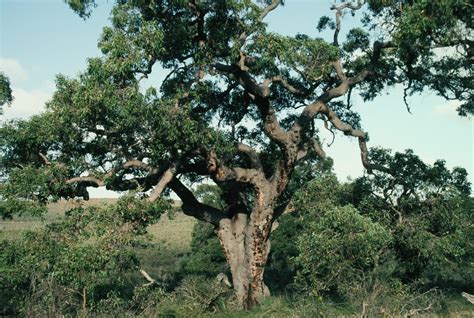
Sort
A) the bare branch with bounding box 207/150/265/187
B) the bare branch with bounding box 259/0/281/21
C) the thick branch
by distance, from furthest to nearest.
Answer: the thick branch < the bare branch with bounding box 259/0/281/21 < the bare branch with bounding box 207/150/265/187

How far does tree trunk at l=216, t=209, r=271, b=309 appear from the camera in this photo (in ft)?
64.0

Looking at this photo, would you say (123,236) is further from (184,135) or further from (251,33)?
(251,33)

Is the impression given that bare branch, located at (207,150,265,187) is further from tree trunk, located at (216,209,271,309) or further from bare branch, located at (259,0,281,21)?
bare branch, located at (259,0,281,21)

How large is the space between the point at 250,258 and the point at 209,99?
18.8 ft

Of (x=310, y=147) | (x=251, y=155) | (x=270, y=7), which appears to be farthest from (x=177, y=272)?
(x=270, y=7)

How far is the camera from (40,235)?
14578 mm

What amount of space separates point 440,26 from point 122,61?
855cm

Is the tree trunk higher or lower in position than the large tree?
lower

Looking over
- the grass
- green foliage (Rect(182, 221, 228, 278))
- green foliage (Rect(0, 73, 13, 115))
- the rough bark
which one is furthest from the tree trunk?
green foliage (Rect(182, 221, 228, 278))

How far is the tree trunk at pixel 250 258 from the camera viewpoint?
19516mm

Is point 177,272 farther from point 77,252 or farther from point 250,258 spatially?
point 77,252

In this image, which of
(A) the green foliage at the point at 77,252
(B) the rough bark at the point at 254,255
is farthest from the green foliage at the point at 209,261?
(A) the green foliage at the point at 77,252

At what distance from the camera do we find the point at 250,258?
19.8 meters

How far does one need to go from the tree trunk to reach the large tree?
4 cm
